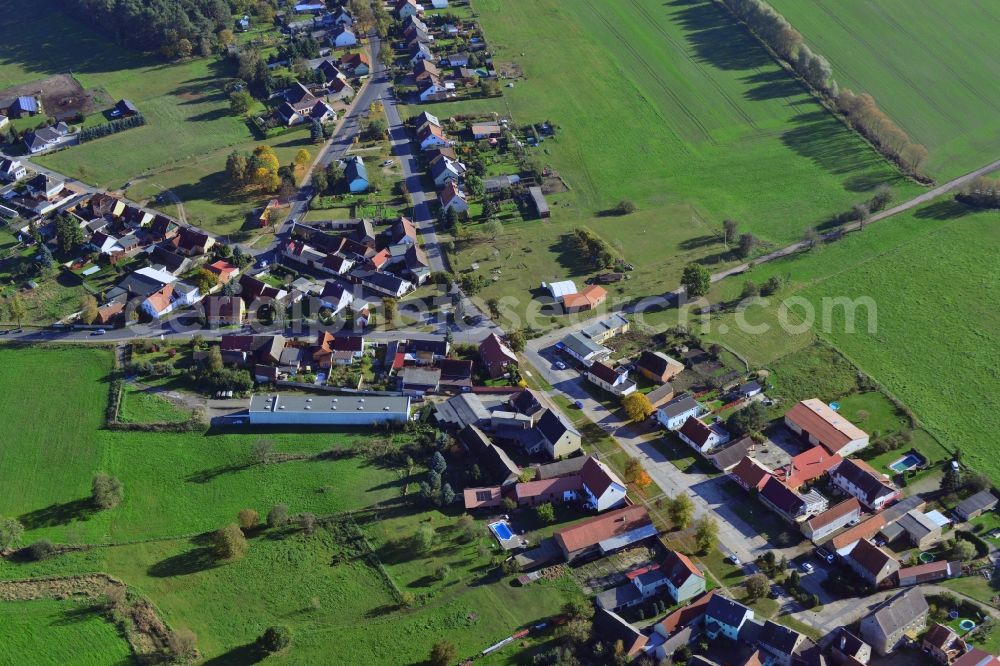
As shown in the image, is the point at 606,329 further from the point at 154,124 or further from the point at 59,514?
the point at 154,124

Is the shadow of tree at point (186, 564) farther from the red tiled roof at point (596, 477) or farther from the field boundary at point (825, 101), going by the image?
the field boundary at point (825, 101)

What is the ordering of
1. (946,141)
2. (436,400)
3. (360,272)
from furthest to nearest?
(946,141) < (360,272) < (436,400)

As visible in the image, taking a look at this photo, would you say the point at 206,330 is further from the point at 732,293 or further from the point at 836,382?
the point at 836,382

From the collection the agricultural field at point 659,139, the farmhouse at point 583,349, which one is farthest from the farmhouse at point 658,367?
the agricultural field at point 659,139

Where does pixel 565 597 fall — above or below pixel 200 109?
below

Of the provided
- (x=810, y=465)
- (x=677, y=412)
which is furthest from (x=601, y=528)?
(x=810, y=465)

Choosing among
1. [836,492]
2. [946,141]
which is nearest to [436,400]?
[836,492]

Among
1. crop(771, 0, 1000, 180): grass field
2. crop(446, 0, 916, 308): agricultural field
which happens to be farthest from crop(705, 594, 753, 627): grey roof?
crop(771, 0, 1000, 180): grass field
